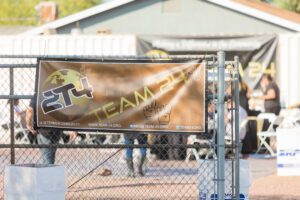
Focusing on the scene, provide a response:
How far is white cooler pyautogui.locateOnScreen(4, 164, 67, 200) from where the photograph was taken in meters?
9.03

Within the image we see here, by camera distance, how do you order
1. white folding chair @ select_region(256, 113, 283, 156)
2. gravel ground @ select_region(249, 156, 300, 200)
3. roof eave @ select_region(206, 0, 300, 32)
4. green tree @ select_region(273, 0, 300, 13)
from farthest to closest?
green tree @ select_region(273, 0, 300, 13)
roof eave @ select_region(206, 0, 300, 32)
white folding chair @ select_region(256, 113, 283, 156)
gravel ground @ select_region(249, 156, 300, 200)

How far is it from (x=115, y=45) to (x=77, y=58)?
11.7m

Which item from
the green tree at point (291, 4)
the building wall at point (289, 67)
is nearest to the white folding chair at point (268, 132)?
the building wall at point (289, 67)

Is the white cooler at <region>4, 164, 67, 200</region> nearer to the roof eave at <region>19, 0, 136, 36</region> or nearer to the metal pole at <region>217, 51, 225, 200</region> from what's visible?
the metal pole at <region>217, 51, 225, 200</region>

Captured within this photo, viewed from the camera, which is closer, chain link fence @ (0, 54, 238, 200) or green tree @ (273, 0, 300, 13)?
chain link fence @ (0, 54, 238, 200)

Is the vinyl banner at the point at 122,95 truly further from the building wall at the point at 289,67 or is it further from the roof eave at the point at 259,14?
the roof eave at the point at 259,14

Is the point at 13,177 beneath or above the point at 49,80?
beneath

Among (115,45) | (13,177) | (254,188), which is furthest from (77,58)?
(115,45)

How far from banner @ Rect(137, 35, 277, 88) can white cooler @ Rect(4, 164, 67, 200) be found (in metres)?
12.4

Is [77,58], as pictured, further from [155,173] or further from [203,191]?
[155,173]

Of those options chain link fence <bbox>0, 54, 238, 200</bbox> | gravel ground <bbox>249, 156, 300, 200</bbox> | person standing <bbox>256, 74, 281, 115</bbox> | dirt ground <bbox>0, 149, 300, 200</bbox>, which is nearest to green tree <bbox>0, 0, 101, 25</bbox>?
chain link fence <bbox>0, 54, 238, 200</bbox>

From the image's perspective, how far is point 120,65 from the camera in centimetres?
977

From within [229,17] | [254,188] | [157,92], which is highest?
[229,17]

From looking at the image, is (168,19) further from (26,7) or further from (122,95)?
(26,7)
